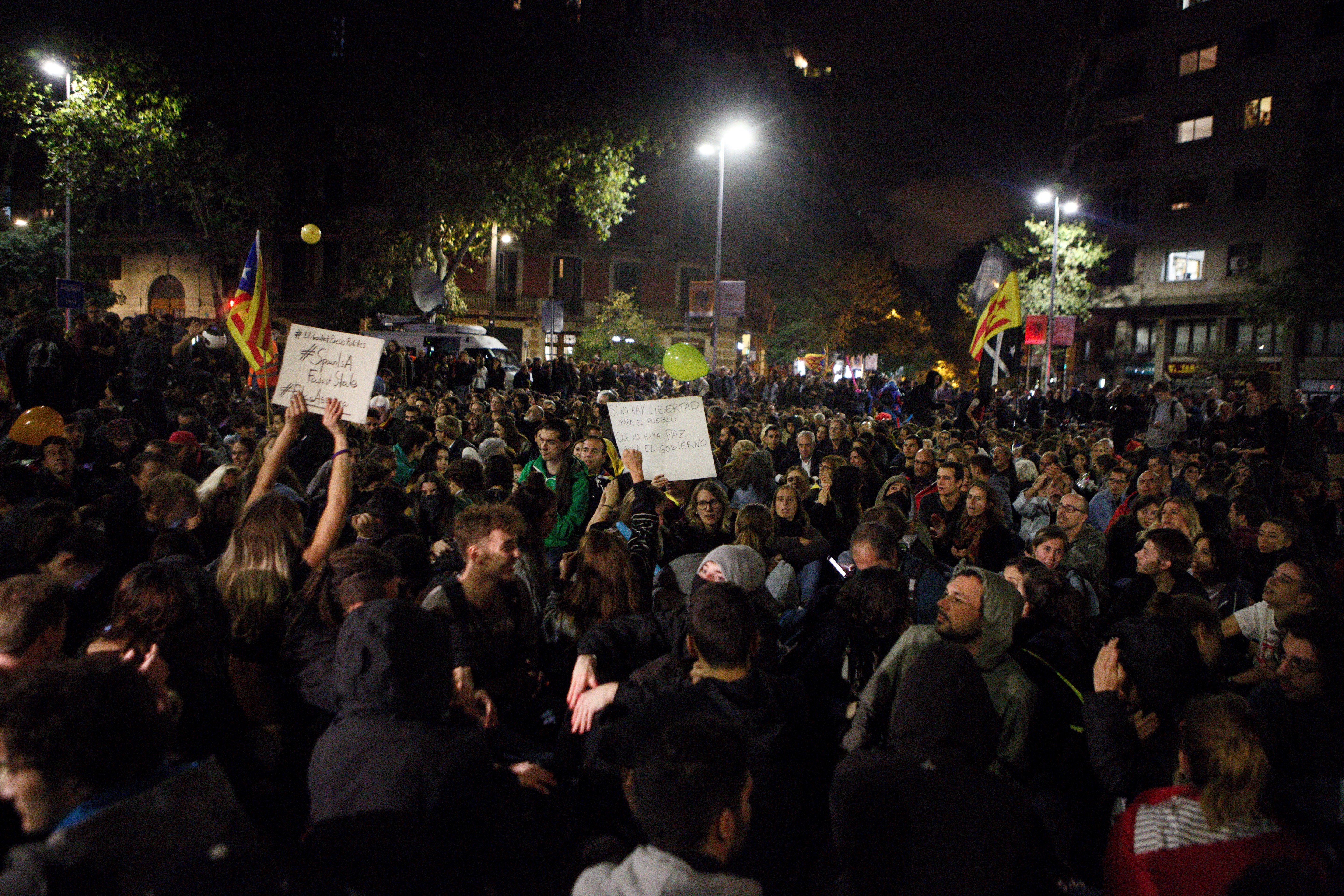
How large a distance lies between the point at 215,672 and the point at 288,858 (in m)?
0.84

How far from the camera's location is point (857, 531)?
4.92 metres

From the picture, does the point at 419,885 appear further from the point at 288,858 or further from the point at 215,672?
the point at 215,672

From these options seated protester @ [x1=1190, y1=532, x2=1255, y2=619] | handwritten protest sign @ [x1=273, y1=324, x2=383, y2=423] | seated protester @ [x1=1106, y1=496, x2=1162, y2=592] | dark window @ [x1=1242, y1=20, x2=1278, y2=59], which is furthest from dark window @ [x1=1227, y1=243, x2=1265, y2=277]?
handwritten protest sign @ [x1=273, y1=324, x2=383, y2=423]

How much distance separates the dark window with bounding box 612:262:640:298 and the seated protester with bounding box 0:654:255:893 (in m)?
50.5

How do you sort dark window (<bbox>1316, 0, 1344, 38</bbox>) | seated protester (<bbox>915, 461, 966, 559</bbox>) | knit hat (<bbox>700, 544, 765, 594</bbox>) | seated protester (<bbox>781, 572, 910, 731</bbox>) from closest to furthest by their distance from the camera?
seated protester (<bbox>781, 572, 910, 731</bbox>), knit hat (<bbox>700, 544, 765, 594</bbox>), seated protester (<bbox>915, 461, 966, 559</bbox>), dark window (<bbox>1316, 0, 1344, 38</bbox>)

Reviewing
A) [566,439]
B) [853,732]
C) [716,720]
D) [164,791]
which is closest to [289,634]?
[164,791]

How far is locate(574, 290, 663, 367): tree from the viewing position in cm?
4453

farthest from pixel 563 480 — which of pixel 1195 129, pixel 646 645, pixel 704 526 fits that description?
pixel 1195 129

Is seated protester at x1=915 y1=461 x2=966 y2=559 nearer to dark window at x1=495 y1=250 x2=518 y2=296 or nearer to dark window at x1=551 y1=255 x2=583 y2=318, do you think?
dark window at x1=495 y1=250 x2=518 y2=296

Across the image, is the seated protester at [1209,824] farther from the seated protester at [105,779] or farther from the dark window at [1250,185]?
the dark window at [1250,185]

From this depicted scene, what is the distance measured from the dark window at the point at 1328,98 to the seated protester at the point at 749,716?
45.0 meters

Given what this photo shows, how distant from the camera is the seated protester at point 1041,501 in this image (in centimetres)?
789

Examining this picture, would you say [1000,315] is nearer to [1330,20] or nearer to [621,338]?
[621,338]

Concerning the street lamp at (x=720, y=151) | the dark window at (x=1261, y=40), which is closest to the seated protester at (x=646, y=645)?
the street lamp at (x=720, y=151)
